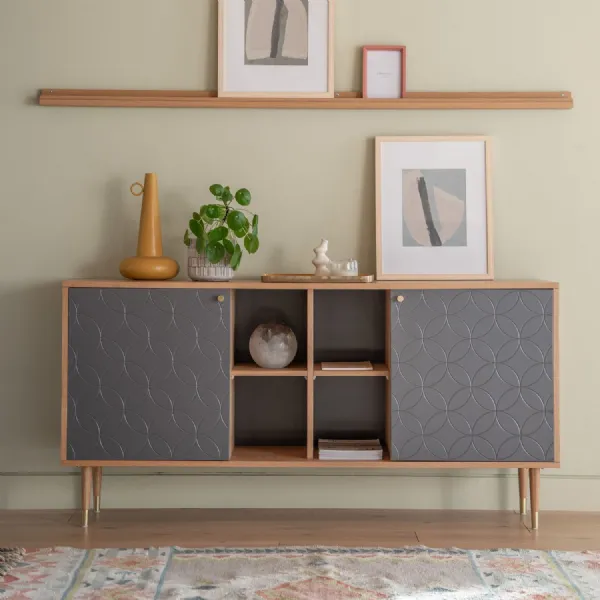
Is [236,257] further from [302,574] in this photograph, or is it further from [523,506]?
[523,506]

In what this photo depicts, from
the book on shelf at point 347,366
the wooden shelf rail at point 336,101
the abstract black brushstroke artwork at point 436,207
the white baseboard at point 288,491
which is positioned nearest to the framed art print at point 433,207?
the abstract black brushstroke artwork at point 436,207

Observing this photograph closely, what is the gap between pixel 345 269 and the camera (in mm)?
2971

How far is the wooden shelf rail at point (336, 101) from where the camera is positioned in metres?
3.16

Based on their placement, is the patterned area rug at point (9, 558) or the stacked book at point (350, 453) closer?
the patterned area rug at point (9, 558)

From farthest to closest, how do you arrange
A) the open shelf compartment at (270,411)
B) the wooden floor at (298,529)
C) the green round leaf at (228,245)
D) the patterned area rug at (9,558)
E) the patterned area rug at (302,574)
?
the open shelf compartment at (270,411)
the green round leaf at (228,245)
the wooden floor at (298,529)
the patterned area rug at (9,558)
the patterned area rug at (302,574)

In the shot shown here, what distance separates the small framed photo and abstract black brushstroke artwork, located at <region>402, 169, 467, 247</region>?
34 cm

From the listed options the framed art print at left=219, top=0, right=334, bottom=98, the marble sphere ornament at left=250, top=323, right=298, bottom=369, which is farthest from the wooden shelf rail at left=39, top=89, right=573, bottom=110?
the marble sphere ornament at left=250, top=323, right=298, bottom=369

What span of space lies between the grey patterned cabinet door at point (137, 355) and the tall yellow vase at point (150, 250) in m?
0.09

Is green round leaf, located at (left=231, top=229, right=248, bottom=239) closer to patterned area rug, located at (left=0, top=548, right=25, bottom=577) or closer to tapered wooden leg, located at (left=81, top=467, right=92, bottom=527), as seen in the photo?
tapered wooden leg, located at (left=81, top=467, right=92, bottom=527)

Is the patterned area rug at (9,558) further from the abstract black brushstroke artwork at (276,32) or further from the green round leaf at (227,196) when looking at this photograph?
the abstract black brushstroke artwork at (276,32)

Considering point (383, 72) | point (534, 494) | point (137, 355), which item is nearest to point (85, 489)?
point (137, 355)

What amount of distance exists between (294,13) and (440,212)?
99cm

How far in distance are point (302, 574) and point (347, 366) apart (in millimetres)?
821

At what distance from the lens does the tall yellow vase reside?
9.74 feet
